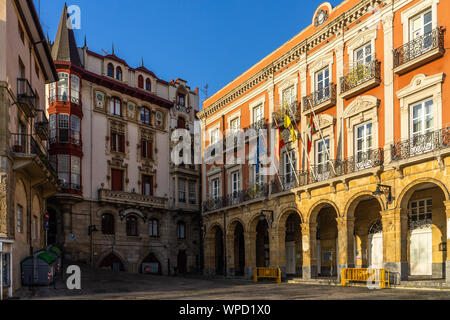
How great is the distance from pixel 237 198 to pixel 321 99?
1032cm

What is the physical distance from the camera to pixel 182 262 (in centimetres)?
3947

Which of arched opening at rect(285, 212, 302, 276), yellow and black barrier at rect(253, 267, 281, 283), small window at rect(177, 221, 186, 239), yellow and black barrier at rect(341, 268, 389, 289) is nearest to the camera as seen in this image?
yellow and black barrier at rect(341, 268, 389, 289)

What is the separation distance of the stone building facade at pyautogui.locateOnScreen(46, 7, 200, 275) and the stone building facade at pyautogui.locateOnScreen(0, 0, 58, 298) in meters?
8.03

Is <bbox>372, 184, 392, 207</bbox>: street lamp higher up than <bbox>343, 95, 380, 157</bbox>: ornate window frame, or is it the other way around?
<bbox>343, 95, 380, 157</bbox>: ornate window frame

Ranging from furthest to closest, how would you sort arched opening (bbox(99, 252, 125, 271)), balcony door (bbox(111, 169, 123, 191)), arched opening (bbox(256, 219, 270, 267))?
balcony door (bbox(111, 169, 123, 191)) < arched opening (bbox(99, 252, 125, 271)) < arched opening (bbox(256, 219, 270, 267))

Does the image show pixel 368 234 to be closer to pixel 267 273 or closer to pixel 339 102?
pixel 267 273

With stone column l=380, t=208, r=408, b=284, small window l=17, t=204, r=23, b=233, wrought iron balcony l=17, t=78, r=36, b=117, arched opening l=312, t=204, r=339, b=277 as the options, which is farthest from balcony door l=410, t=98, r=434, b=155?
small window l=17, t=204, r=23, b=233

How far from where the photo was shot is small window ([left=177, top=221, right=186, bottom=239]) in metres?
39.7

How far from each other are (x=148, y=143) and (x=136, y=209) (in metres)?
5.88

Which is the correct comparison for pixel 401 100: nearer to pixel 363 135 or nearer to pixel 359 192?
pixel 363 135

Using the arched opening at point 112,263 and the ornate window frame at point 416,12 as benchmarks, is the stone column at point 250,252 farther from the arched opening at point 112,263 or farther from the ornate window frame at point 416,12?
the ornate window frame at point 416,12

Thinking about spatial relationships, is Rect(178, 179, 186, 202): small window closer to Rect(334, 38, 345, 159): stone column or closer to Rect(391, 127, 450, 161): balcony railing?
Rect(334, 38, 345, 159): stone column

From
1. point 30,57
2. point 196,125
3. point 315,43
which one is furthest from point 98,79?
point 315,43

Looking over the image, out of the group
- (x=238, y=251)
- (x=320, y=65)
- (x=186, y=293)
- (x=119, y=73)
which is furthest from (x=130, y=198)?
(x=320, y=65)
